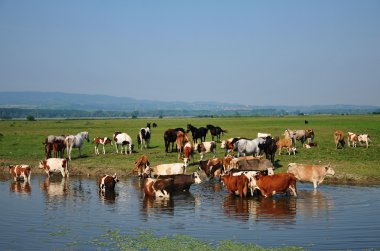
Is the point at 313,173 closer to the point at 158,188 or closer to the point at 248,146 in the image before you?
the point at 158,188

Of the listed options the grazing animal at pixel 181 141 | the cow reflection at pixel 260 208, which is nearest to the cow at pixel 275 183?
the cow reflection at pixel 260 208

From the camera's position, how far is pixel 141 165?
25859 millimetres

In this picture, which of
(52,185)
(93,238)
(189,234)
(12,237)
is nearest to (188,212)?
(189,234)

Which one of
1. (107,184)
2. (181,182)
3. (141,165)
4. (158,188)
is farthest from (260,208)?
(141,165)

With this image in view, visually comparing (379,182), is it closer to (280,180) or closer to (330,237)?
(280,180)

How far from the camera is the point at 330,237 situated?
43.6 ft

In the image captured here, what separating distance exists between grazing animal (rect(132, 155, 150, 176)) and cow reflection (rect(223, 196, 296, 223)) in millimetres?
7123

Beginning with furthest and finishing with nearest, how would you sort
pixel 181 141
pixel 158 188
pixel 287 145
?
pixel 287 145 < pixel 181 141 < pixel 158 188

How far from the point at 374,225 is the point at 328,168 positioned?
7.49m

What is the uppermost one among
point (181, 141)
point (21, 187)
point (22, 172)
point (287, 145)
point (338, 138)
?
point (181, 141)

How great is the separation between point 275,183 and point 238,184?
137cm

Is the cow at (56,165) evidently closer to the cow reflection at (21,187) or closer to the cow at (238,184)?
the cow reflection at (21,187)

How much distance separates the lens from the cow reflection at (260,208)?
1614 cm

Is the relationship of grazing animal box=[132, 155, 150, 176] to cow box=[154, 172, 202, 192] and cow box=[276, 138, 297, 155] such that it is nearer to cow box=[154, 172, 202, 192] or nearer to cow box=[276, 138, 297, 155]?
cow box=[154, 172, 202, 192]
